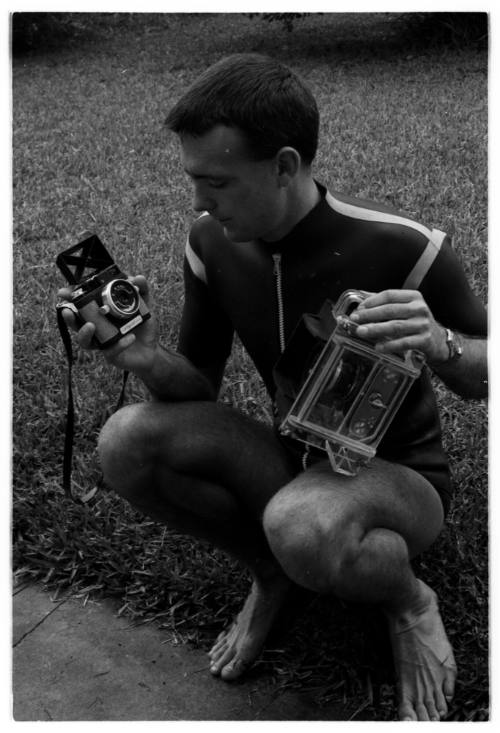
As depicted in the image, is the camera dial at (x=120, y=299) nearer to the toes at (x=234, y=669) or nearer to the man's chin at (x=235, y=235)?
the man's chin at (x=235, y=235)

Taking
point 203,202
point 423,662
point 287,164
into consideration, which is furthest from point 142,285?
point 423,662

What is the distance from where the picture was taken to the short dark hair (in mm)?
2104

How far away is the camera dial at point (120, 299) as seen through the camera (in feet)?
7.01

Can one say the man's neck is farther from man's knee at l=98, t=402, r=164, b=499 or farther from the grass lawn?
the grass lawn

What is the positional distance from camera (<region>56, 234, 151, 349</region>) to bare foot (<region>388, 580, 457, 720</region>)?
981 millimetres

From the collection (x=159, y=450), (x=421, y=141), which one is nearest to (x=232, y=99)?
(x=159, y=450)

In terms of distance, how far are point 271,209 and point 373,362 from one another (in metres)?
0.47

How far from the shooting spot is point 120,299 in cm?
218

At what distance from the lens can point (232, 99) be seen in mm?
2109

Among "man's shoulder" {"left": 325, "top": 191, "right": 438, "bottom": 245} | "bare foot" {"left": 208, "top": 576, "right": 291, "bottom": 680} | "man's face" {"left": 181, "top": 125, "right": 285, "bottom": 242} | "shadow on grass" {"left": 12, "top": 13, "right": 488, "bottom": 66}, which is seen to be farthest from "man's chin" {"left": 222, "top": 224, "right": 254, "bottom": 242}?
"shadow on grass" {"left": 12, "top": 13, "right": 488, "bottom": 66}

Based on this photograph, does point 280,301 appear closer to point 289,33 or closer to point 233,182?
point 233,182

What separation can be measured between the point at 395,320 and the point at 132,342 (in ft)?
2.21

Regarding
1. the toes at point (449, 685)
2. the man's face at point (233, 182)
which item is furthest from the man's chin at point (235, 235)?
the toes at point (449, 685)

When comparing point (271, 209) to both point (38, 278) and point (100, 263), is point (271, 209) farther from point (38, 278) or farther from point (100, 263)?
point (38, 278)
